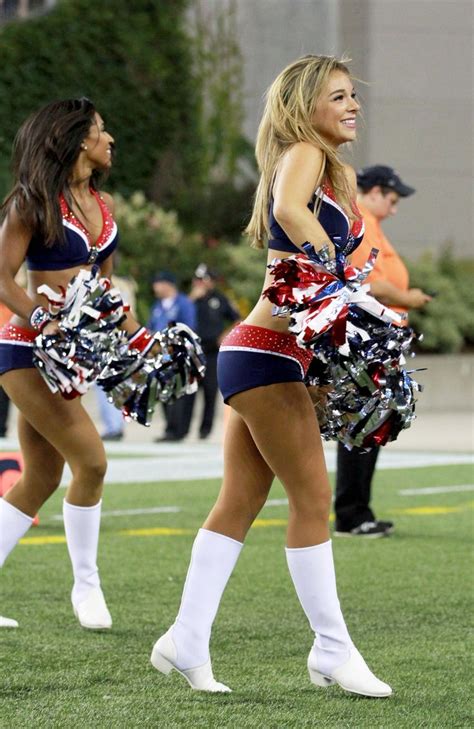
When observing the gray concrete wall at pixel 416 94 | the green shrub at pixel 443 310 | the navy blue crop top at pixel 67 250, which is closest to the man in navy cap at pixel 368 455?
the navy blue crop top at pixel 67 250

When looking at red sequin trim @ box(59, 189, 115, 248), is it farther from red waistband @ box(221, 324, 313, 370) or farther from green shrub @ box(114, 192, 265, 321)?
green shrub @ box(114, 192, 265, 321)

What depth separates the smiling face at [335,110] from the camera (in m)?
4.16

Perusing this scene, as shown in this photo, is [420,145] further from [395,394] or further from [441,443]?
[395,394]

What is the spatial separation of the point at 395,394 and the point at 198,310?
40.3ft

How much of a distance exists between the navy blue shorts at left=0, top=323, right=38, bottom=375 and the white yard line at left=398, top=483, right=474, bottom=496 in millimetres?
5733

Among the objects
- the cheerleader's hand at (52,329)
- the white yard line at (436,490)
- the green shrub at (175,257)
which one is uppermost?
the cheerleader's hand at (52,329)

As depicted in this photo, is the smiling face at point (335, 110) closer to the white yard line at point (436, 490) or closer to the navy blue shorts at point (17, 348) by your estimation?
the navy blue shorts at point (17, 348)

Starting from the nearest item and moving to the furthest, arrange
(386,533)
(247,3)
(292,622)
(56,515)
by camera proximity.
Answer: (292,622)
(386,533)
(56,515)
(247,3)

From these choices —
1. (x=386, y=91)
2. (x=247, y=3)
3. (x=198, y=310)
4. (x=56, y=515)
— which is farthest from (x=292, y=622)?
(x=247, y=3)

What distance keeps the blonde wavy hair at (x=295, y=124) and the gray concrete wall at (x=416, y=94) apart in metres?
20.5

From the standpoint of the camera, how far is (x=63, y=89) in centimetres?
2536

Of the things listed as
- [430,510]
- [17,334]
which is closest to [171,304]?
[430,510]

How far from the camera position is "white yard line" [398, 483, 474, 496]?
1046 centimetres

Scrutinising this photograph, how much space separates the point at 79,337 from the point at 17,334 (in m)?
0.37
